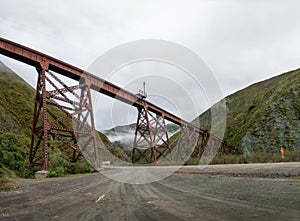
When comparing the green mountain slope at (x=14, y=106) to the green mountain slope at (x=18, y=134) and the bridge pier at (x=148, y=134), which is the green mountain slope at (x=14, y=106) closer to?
the green mountain slope at (x=18, y=134)

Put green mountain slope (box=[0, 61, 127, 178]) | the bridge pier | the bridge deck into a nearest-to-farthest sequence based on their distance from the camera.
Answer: green mountain slope (box=[0, 61, 127, 178]) → the bridge deck → the bridge pier

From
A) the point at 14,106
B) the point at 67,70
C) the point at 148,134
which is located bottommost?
the point at 148,134

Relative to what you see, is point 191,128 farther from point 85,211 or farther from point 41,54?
point 85,211

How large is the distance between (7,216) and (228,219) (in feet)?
10.1

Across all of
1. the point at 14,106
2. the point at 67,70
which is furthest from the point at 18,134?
the point at 67,70

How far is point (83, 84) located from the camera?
1872cm

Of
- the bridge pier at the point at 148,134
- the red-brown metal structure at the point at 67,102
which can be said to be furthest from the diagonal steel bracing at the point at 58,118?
the bridge pier at the point at 148,134

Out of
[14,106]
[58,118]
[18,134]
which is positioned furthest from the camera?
[14,106]

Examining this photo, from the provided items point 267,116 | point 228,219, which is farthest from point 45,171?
point 267,116

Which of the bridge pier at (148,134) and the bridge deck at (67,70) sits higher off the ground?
the bridge deck at (67,70)

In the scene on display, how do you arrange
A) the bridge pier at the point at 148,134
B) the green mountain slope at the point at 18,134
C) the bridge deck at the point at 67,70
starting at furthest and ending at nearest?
1. the bridge pier at the point at 148,134
2. the bridge deck at the point at 67,70
3. the green mountain slope at the point at 18,134

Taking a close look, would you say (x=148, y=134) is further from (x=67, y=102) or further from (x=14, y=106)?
(x=14, y=106)

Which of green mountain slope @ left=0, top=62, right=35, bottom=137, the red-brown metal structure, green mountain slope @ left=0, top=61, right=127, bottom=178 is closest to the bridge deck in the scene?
the red-brown metal structure

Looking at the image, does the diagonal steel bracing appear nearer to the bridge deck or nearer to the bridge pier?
the bridge deck
